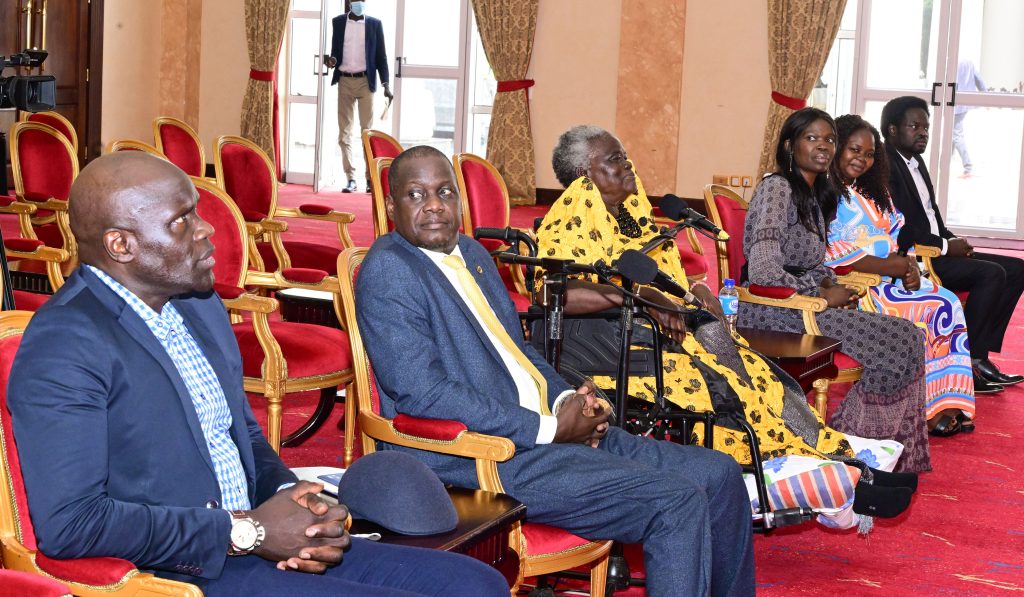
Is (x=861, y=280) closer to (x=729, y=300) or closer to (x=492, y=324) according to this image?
(x=729, y=300)

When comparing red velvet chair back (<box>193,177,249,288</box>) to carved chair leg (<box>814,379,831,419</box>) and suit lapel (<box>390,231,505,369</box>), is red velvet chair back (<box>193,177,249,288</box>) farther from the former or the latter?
carved chair leg (<box>814,379,831,419</box>)

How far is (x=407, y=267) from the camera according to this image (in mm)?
2596

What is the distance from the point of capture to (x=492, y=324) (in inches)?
106

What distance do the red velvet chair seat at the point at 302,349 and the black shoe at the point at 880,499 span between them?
169 centimetres

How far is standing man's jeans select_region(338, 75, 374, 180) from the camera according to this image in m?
12.2

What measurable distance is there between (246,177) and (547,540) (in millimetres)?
3703

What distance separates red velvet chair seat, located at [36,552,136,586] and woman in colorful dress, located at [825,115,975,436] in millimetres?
3667

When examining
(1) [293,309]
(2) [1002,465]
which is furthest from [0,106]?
(2) [1002,465]

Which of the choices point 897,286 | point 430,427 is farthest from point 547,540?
point 897,286

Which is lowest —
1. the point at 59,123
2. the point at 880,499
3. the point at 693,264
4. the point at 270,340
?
the point at 880,499

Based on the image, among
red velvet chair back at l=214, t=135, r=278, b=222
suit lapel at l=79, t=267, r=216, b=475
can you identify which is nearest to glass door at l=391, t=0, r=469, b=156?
red velvet chair back at l=214, t=135, r=278, b=222

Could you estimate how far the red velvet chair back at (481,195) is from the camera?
17.6ft

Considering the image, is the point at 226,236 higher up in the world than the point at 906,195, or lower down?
lower down

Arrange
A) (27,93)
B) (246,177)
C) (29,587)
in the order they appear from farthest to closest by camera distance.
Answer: (246,177), (27,93), (29,587)
